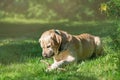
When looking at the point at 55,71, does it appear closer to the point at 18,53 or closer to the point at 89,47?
the point at 89,47

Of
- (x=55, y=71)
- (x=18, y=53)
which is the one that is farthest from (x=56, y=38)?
(x=18, y=53)

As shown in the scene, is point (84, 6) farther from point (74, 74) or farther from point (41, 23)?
point (74, 74)

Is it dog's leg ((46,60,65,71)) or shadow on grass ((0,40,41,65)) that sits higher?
dog's leg ((46,60,65,71))

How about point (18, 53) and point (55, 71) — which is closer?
point (55, 71)

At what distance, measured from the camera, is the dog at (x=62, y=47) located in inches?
406

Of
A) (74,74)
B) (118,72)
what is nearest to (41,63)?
(74,74)

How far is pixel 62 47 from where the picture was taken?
10.6 m

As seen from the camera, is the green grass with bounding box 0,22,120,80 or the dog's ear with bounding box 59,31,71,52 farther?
the dog's ear with bounding box 59,31,71,52

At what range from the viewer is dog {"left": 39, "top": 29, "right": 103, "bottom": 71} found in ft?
33.8

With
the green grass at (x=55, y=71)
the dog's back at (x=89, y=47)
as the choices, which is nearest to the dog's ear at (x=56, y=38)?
the green grass at (x=55, y=71)

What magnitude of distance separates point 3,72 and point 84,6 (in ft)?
75.0

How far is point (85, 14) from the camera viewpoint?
33.2m

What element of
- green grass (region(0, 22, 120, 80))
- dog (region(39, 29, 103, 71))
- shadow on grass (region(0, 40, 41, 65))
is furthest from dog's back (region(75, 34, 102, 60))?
shadow on grass (region(0, 40, 41, 65))

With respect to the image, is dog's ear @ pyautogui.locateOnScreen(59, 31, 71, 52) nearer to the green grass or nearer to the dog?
the dog
